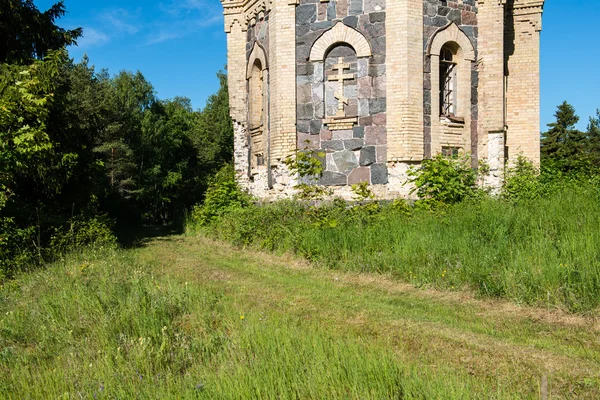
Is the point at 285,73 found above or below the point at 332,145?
above

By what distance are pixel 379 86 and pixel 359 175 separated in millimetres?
2461

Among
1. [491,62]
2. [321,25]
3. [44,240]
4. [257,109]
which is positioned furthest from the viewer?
[257,109]

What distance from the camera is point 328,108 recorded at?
42.9 ft

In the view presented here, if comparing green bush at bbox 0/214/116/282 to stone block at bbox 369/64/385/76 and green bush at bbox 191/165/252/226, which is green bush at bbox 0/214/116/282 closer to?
green bush at bbox 191/165/252/226

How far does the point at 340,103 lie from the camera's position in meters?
12.9

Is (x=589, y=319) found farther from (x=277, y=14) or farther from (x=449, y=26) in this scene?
(x=277, y=14)

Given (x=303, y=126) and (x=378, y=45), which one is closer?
(x=378, y=45)

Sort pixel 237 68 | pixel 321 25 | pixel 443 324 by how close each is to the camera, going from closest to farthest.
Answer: pixel 443 324, pixel 321 25, pixel 237 68

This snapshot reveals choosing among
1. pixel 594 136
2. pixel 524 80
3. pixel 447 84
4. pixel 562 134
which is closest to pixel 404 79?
pixel 447 84

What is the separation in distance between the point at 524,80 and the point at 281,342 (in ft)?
50.1

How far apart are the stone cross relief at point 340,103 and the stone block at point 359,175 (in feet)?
4.03

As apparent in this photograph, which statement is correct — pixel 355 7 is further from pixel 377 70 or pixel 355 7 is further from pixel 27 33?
pixel 27 33

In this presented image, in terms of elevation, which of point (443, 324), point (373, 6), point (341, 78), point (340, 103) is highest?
point (373, 6)

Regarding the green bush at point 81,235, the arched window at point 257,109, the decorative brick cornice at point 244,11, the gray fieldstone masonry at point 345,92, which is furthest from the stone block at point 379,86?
the green bush at point 81,235
